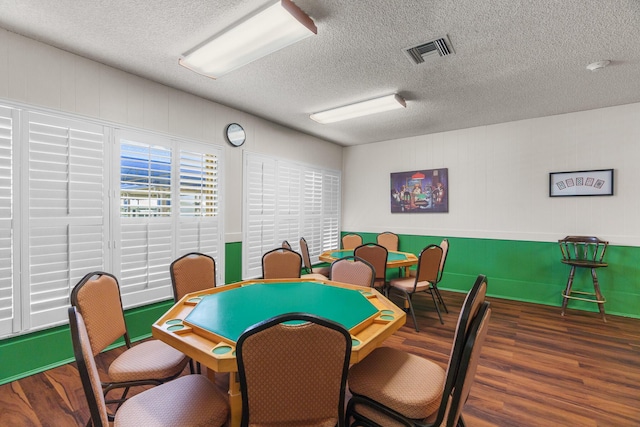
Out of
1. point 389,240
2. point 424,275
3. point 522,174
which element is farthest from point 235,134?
point 522,174

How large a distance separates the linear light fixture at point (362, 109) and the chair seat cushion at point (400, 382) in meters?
2.70

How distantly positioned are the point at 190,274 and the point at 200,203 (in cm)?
128

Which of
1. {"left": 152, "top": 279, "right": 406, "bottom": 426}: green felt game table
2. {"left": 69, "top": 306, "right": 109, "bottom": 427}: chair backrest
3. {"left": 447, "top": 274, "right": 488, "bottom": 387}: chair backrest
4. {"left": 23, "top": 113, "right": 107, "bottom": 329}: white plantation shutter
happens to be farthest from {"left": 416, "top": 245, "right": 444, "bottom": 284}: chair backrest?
{"left": 23, "top": 113, "right": 107, "bottom": 329}: white plantation shutter

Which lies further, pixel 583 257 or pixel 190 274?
pixel 583 257

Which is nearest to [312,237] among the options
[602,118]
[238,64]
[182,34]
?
[238,64]

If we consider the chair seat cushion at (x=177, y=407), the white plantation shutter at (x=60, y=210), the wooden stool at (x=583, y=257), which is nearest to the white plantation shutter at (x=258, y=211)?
the white plantation shutter at (x=60, y=210)

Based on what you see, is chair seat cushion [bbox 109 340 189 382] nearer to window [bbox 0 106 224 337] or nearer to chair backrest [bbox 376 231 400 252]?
window [bbox 0 106 224 337]

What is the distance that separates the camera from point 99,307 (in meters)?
1.72

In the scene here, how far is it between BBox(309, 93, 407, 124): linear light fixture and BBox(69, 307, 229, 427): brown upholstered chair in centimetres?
315

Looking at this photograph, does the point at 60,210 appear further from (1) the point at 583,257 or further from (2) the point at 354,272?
(1) the point at 583,257

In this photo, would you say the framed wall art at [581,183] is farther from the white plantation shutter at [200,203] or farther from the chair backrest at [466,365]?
the white plantation shutter at [200,203]

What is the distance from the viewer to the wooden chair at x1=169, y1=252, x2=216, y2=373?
2336 mm

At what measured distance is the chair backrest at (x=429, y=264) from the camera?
10.7 feet

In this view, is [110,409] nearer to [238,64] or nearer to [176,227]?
[176,227]
